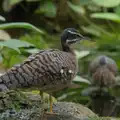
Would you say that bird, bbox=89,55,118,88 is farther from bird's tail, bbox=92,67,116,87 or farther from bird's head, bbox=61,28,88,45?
bird's head, bbox=61,28,88,45

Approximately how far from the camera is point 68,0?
13109mm

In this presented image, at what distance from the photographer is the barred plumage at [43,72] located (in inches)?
248

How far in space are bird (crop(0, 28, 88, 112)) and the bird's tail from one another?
260 cm

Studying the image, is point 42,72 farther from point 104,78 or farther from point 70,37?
point 104,78

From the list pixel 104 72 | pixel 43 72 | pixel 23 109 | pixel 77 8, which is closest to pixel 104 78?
pixel 104 72

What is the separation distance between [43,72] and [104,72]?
3.24 meters

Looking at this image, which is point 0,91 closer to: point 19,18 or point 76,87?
point 76,87

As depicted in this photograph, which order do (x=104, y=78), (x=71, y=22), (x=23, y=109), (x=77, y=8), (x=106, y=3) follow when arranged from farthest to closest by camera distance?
(x=71, y=22), (x=77, y=8), (x=106, y=3), (x=104, y=78), (x=23, y=109)

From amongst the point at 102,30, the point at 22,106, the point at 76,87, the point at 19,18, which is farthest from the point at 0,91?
the point at 19,18

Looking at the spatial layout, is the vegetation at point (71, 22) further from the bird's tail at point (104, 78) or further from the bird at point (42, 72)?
the bird at point (42, 72)

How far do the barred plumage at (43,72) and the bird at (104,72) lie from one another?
2.62m

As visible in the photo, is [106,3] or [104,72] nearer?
[104,72]

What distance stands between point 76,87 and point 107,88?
1.47 ft

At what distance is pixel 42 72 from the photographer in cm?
648
